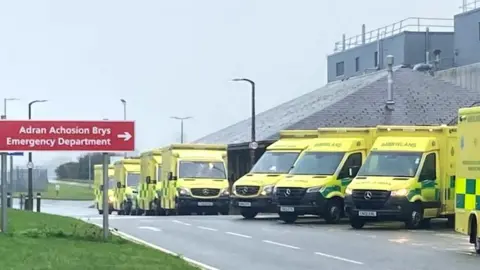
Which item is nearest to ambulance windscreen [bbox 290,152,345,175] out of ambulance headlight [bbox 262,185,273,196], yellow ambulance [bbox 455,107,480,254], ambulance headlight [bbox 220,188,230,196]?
ambulance headlight [bbox 262,185,273,196]

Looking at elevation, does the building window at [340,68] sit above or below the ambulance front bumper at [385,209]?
above

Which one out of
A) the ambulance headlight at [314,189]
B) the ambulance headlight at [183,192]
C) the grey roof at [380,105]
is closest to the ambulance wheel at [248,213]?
the ambulance headlight at [314,189]

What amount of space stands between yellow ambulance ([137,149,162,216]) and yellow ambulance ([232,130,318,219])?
10004mm

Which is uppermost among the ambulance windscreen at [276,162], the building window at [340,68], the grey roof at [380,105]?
the building window at [340,68]

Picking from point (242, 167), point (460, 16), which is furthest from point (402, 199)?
point (460, 16)

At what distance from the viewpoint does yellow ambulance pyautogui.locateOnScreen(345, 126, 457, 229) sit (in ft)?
95.9

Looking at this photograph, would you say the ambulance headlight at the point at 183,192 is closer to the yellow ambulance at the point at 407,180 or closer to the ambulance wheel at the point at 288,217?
the ambulance wheel at the point at 288,217

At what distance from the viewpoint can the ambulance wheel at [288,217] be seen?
108ft

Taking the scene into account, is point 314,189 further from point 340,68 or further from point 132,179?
point 340,68

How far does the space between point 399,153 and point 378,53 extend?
4118cm

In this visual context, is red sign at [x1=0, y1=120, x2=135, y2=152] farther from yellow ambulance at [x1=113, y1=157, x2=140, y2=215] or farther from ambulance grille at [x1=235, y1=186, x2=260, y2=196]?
yellow ambulance at [x1=113, y1=157, x2=140, y2=215]

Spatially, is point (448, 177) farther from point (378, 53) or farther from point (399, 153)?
point (378, 53)

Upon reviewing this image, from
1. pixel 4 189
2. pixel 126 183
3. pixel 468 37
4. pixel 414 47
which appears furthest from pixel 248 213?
pixel 414 47

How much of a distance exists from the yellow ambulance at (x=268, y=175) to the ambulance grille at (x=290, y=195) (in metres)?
2.30
